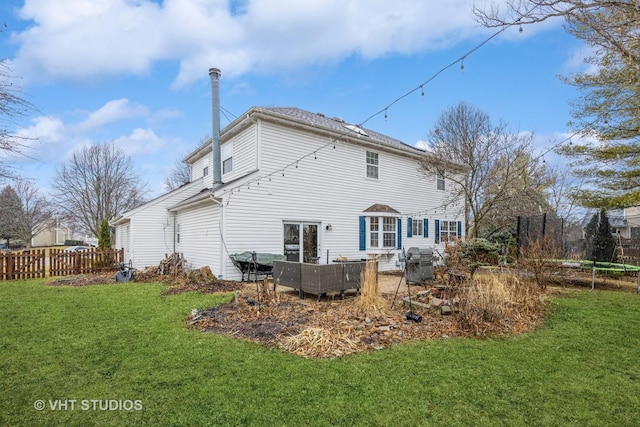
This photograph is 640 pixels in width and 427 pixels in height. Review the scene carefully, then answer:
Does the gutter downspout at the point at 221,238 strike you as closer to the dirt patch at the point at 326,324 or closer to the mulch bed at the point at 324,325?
the dirt patch at the point at 326,324

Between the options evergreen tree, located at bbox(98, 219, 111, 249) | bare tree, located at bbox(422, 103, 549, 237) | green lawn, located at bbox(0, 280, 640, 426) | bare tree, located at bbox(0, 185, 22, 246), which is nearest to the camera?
green lawn, located at bbox(0, 280, 640, 426)

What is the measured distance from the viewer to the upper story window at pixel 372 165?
13.8 m

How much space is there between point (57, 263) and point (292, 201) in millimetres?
9403

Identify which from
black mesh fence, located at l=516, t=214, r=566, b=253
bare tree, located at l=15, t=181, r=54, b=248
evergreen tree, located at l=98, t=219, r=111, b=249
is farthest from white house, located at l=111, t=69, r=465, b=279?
bare tree, located at l=15, t=181, r=54, b=248

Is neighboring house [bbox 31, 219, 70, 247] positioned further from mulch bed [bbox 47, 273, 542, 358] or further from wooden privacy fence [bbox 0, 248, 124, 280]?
mulch bed [bbox 47, 273, 542, 358]

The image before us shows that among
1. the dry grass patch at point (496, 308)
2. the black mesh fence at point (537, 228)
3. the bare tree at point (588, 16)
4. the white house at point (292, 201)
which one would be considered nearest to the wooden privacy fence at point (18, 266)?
the white house at point (292, 201)

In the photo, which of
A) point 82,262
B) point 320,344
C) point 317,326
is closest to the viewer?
point 320,344

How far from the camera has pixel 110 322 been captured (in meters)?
5.82

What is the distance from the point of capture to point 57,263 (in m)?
12.9

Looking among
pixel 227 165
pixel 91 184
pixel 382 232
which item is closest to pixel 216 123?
pixel 227 165

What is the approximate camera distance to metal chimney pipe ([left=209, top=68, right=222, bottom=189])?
12.2 metres

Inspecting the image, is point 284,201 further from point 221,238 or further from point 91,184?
point 91,184

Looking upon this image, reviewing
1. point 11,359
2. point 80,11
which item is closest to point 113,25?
point 80,11

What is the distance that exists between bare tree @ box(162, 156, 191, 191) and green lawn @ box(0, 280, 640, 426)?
2674 cm
